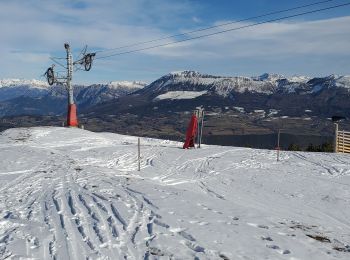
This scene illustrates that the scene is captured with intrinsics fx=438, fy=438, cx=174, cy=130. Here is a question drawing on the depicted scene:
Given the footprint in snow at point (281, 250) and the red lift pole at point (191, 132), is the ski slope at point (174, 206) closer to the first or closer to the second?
the footprint in snow at point (281, 250)

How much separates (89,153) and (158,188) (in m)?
12.7

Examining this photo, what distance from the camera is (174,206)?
13.6 metres

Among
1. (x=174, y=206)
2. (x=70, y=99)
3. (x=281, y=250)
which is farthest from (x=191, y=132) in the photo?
(x=281, y=250)

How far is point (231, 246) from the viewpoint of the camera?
9703 mm

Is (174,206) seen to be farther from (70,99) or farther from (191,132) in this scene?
(70,99)

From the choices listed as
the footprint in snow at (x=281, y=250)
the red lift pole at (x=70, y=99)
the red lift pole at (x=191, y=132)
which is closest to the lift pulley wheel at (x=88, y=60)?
the red lift pole at (x=70, y=99)

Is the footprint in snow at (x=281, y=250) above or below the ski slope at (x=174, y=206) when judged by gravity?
above

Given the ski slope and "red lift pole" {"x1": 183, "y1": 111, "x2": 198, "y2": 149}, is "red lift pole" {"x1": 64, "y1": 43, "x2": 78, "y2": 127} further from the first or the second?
the ski slope

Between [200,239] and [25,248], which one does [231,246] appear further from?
[25,248]

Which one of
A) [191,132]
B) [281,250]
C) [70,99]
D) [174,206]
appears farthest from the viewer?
[70,99]

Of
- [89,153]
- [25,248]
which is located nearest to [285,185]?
[25,248]

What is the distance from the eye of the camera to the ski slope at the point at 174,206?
377 inches

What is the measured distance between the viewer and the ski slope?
959 cm

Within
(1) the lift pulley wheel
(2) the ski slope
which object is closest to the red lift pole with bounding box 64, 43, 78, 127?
(1) the lift pulley wheel
